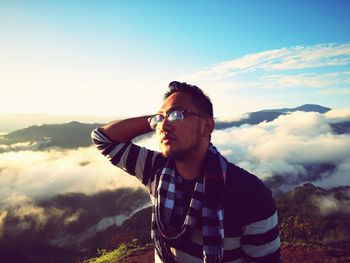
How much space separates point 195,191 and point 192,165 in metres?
0.32

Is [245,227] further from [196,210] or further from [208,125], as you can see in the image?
[208,125]

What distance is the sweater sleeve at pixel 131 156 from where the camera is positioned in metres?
3.47

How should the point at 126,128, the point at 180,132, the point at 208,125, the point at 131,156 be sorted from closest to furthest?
the point at 180,132 → the point at 208,125 → the point at 131,156 → the point at 126,128

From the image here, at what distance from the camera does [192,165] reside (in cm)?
310

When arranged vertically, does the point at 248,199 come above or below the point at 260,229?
above

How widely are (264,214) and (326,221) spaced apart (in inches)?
6776

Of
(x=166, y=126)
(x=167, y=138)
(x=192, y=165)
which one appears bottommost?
(x=192, y=165)

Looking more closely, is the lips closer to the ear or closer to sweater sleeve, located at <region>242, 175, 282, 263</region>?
the ear

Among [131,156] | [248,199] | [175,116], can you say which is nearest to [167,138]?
[175,116]

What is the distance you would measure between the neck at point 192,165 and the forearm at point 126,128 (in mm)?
777

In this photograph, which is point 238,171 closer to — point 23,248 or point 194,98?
point 194,98

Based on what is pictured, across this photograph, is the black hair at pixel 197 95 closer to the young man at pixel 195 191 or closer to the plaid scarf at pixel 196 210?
the young man at pixel 195 191

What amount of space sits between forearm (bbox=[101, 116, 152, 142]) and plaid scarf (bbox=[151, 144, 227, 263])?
68 cm

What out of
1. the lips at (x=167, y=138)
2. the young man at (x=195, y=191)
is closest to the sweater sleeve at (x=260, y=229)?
the young man at (x=195, y=191)
